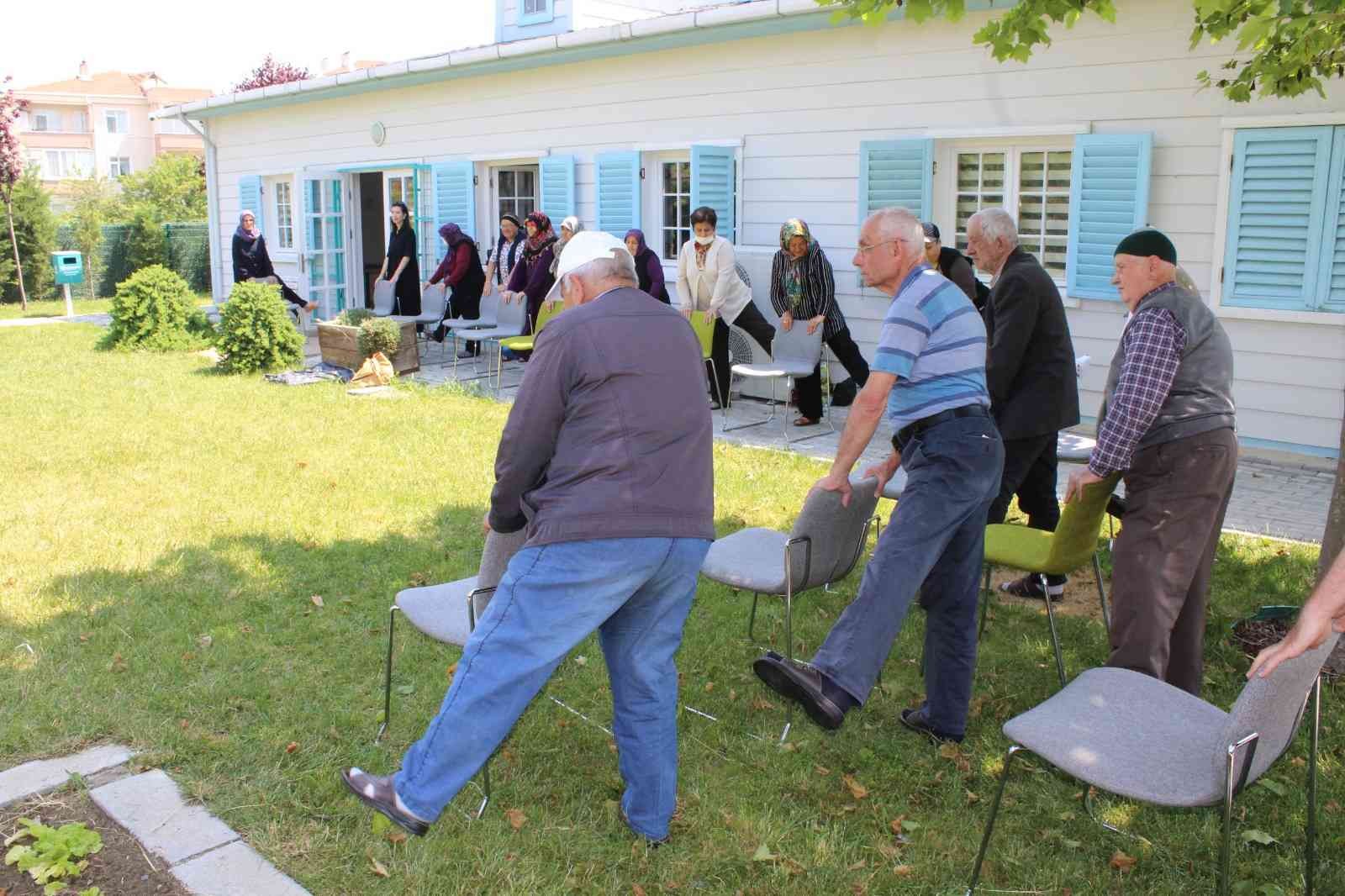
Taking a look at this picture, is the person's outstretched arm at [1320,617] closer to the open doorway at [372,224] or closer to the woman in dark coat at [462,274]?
the woman in dark coat at [462,274]

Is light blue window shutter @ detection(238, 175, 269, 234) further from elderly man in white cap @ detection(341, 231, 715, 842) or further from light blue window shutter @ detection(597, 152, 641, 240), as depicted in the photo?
elderly man in white cap @ detection(341, 231, 715, 842)

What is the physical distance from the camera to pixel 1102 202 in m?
8.69

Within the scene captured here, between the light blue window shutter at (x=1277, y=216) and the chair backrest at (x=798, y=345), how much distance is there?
10.1ft

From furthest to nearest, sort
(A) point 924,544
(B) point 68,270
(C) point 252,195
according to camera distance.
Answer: (B) point 68,270 → (C) point 252,195 → (A) point 924,544

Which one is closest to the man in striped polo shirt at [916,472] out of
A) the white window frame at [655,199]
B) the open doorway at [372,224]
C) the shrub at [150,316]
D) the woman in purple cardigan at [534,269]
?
the woman in purple cardigan at [534,269]

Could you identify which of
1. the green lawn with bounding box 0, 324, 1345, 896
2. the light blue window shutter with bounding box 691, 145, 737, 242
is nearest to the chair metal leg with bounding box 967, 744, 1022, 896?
the green lawn with bounding box 0, 324, 1345, 896

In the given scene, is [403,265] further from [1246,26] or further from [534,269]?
[1246,26]

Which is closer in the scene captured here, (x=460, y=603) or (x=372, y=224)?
(x=460, y=603)

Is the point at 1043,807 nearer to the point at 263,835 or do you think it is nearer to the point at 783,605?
the point at 783,605

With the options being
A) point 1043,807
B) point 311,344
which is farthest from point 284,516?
point 311,344

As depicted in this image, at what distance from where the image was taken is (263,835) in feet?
11.4

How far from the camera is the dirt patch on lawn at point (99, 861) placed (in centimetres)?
320

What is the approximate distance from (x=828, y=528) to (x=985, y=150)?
20.4 feet

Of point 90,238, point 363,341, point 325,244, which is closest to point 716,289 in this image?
point 363,341
